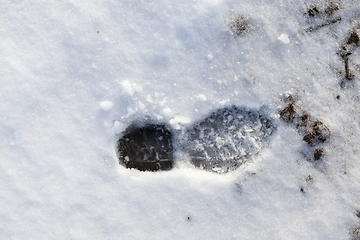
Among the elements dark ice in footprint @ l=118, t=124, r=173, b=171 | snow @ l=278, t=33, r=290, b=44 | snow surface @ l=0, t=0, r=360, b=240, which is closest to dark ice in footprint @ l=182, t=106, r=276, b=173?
snow surface @ l=0, t=0, r=360, b=240

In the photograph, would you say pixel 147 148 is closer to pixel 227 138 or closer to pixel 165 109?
pixel 165 109

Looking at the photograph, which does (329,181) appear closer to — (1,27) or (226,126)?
(226,126)

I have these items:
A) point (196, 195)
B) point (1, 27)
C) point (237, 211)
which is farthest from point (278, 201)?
point (1, 27)

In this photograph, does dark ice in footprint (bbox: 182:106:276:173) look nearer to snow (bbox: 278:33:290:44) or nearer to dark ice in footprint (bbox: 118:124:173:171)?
dark ice in footprint (bbox: 118:124:173:171)

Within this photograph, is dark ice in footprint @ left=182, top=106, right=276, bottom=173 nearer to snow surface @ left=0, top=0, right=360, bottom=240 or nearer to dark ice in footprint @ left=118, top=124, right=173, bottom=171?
snow surface @ left=0, top=0, right=360, bottom=240

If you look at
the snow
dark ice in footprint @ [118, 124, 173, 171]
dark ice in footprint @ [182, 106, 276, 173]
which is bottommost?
dark ice in footprint @ [118, 124, 173, 171]

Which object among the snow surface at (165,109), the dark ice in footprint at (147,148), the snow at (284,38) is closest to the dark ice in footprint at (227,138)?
the snow surface at (165,109)

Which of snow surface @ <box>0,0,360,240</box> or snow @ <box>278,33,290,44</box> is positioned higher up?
snow @ <box>278,33,290,44</box>
